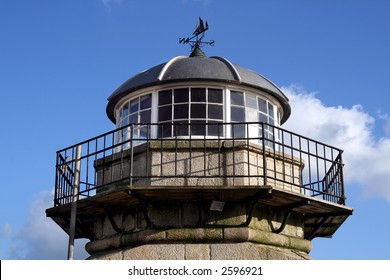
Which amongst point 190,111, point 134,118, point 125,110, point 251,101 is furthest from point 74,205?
point 251,101

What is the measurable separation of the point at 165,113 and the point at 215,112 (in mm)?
1098

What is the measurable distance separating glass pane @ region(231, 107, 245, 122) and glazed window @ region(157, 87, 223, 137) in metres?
0.28

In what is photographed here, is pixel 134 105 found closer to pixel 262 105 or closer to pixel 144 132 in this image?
pixel 144 132

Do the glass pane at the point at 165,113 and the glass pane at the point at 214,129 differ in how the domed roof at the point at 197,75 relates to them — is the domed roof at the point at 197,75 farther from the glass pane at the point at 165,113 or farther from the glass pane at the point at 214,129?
the glass pane at the point at 214,129

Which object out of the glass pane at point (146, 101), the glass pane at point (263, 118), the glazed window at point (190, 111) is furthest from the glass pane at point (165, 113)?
the glass pane at point (263, 118)

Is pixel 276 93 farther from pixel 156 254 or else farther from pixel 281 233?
pixel 156 254

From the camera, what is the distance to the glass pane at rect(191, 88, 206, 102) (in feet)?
51.6

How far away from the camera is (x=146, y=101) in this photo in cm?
1619

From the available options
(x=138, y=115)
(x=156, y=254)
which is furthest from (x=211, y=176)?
(x=138, y=115)

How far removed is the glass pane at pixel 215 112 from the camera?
51.1 feet

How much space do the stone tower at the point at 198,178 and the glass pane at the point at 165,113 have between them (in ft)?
0.08

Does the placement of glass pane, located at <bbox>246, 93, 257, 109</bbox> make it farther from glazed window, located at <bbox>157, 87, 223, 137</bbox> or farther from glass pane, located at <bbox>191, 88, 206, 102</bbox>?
glass pane, located at <bbox>191, 88, 206, 102</bbox>

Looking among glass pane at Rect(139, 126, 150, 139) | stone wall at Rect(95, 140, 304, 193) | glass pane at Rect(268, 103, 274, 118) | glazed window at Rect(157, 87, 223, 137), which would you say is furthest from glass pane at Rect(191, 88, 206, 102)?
glass pane at Rect(268, 103, 274, 118)

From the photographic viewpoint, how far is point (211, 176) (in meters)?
14.1
